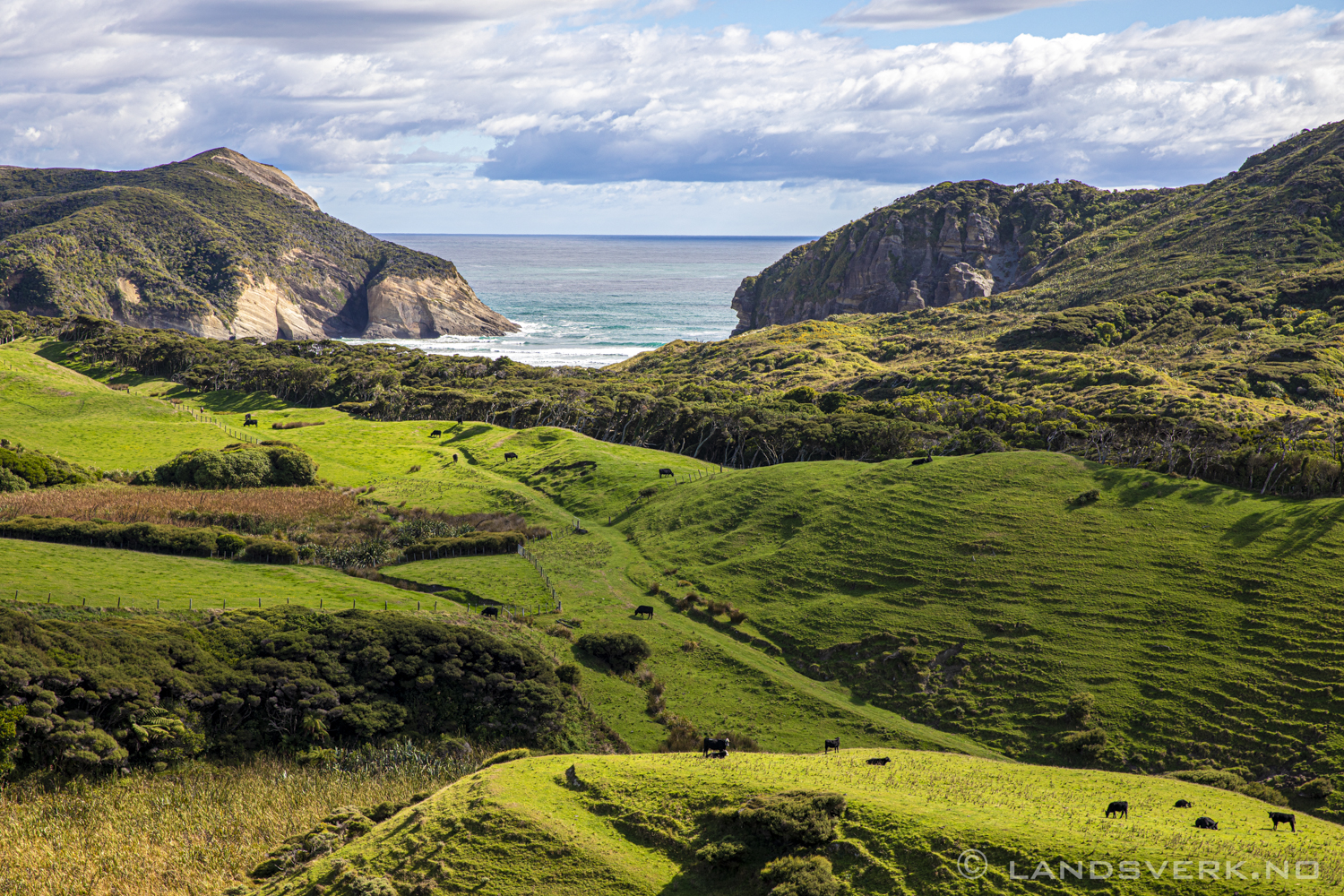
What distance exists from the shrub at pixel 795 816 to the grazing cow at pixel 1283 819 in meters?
15.9

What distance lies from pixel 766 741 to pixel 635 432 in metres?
78.9

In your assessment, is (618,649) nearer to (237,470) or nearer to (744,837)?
(744,837)

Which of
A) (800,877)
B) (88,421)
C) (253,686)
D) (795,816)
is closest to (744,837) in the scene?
(795,816)

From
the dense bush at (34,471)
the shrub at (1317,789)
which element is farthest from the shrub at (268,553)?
the shrub at (1317,789)

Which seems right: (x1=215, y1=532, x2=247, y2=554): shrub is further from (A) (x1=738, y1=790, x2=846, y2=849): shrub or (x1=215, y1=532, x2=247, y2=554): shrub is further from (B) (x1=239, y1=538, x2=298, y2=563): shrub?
(A) (x1=738, y1=790, x2=846, y2=849): shrub

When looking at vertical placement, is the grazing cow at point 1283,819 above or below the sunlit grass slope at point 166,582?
below

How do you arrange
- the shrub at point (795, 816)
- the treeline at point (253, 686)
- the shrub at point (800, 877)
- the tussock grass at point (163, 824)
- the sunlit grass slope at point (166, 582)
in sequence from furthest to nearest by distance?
the sunlit grass slope at point (166, 582)
the treeline at point (253, 686)
the tussock grass at point (163, 824)
the shrub at point (795, 816)
the shrub at point (800, 877)

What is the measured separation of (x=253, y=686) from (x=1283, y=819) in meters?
45.6

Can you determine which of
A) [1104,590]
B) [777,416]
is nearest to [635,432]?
[777,416]

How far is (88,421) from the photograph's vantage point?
113250 millimetres

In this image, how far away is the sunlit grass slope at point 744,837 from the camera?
25047 mm

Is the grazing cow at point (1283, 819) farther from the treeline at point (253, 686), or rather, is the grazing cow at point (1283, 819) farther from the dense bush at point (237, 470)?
the dense bush at point (237, 470)

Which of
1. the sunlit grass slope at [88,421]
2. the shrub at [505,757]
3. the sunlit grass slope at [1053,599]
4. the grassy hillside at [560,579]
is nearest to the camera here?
the shrub at [505,757]

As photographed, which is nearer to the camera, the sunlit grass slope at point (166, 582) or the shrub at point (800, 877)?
the shrub at point (800, 877)
